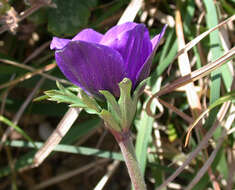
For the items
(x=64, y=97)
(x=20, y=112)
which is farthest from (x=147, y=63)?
(x=20, y=112)

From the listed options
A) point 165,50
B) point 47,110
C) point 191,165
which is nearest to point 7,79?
point 47,110

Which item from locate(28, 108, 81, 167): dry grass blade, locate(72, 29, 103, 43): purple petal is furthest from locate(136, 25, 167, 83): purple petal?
locate(28, 108, 81, 167): dry grass blade

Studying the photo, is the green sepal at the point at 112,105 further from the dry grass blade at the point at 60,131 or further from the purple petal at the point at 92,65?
the dry grass blade at the point at 60,131

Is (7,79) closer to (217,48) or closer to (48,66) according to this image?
(48,66)

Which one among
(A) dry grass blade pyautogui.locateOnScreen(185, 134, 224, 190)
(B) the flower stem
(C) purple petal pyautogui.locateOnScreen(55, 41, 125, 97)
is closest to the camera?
(C) purple petal pyautogui.locateOnScreen(55, 41, 125, 97)

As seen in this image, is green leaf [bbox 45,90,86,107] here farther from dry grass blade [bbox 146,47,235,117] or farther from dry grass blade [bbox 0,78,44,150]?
dry grass blade [bbox 0,78,44,150]

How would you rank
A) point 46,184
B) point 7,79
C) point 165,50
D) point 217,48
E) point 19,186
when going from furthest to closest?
point 19,186
point 46,184
point 7,79
point 165,50
point 217,48

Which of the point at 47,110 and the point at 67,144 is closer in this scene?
the point at 67,144
